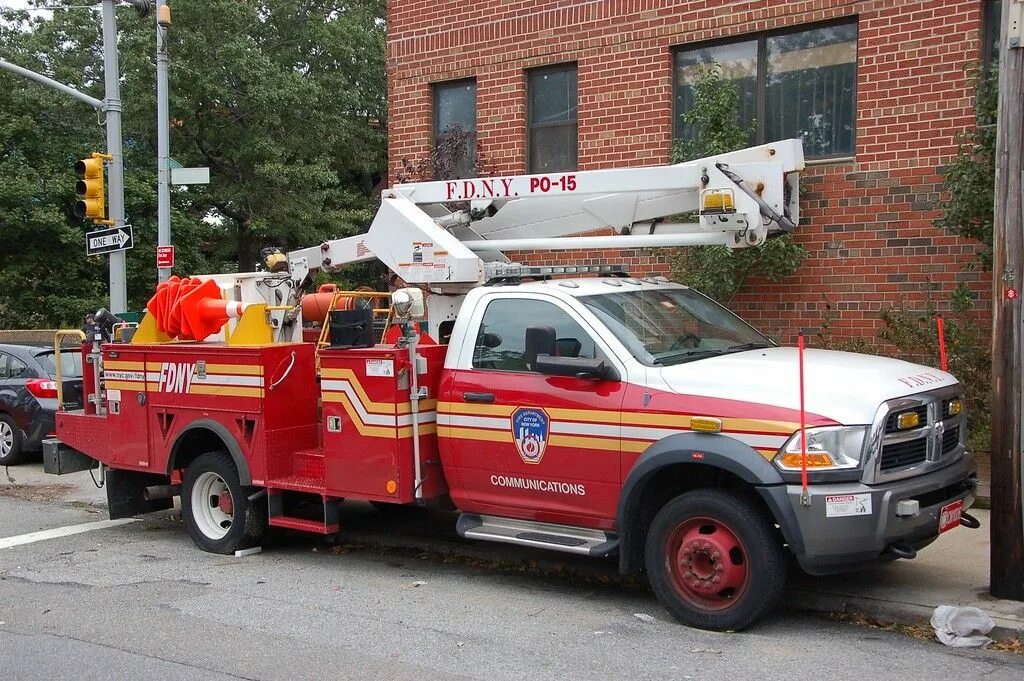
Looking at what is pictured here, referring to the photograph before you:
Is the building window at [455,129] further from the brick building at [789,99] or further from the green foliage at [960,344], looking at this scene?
the green foliage at [960,344]

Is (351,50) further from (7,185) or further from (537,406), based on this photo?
(537,406)

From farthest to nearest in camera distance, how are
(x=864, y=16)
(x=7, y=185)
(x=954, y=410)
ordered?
(x=7, y=185), (x=864, y=16), (x=954, y=410)

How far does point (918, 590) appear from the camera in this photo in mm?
6457

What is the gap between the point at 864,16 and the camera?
10.9 metres

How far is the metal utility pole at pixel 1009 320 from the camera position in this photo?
19.7 feet

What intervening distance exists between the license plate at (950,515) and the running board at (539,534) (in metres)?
1.84

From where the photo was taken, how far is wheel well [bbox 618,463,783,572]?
611 cm

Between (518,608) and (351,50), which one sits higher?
(351,50)

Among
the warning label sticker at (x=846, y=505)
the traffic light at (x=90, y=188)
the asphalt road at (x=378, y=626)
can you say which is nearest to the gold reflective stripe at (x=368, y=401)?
the asphalt road at (x=378, y=626)

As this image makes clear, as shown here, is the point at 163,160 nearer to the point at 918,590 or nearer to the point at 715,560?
the point at 715,560

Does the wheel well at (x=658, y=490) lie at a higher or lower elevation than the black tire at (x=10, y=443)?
higher

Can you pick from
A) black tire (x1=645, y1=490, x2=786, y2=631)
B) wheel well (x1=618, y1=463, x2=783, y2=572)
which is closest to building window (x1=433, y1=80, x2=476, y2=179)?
wheel well (x1=618, y1=463, x2=783, y2=572)

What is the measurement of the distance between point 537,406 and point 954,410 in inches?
98.3

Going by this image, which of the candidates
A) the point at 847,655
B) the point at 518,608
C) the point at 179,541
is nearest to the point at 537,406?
the point at 518,608
